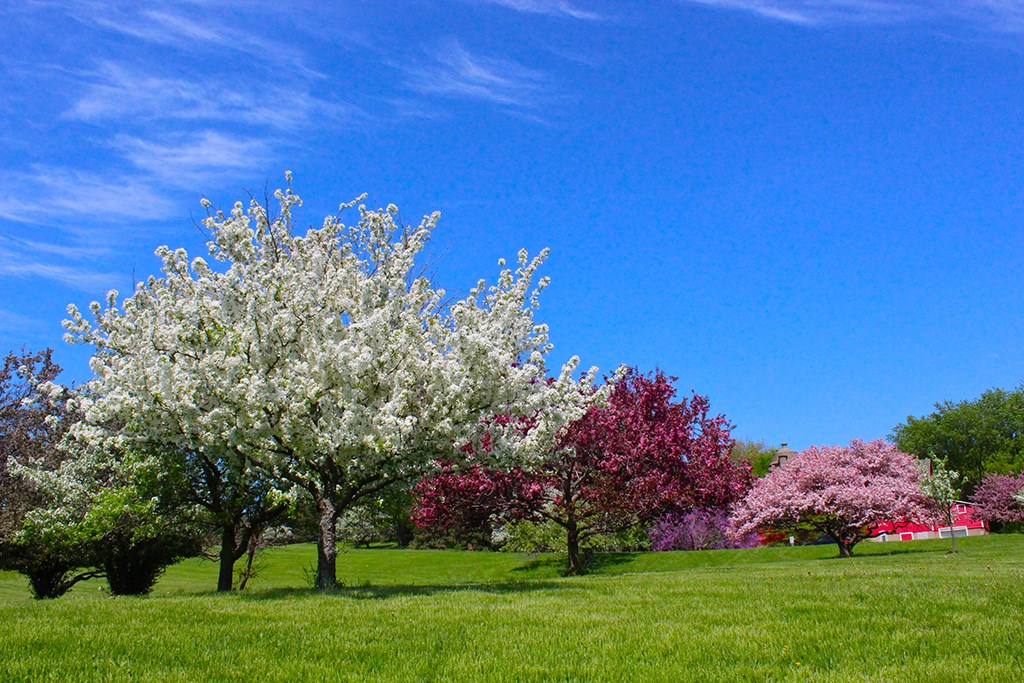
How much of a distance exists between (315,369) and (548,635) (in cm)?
724

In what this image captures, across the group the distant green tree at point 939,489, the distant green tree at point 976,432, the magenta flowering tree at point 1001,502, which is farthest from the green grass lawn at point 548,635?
the distant green tree at point 976,432

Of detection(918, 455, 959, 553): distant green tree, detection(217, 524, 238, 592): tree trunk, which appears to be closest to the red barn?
detection(918, 455, 959, 553): distant green tree

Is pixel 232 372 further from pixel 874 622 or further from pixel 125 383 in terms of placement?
pixel 874 622

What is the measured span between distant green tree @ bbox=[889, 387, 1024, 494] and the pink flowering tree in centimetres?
4620

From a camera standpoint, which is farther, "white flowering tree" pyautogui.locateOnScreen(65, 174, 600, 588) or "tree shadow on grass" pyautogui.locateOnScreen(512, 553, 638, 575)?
"tree shadow on grass" pyautogui.locateOnScreen(512, 553, 638, 575)

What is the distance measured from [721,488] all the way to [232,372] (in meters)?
17.1

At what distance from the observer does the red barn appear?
54659 millimetres

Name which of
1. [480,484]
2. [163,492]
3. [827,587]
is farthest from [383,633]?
[480,484]

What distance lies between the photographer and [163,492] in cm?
1694

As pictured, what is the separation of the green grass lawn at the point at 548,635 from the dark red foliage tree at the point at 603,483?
9.76 meters

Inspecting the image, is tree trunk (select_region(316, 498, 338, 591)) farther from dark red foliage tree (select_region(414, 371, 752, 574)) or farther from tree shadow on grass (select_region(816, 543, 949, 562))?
tree shadow on grass (select_region(816, 543, 949, 562))

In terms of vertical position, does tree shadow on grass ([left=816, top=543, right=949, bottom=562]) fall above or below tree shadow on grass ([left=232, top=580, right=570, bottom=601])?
below

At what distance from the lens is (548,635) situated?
827 cm

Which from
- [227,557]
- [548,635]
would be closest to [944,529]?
[227,557]
